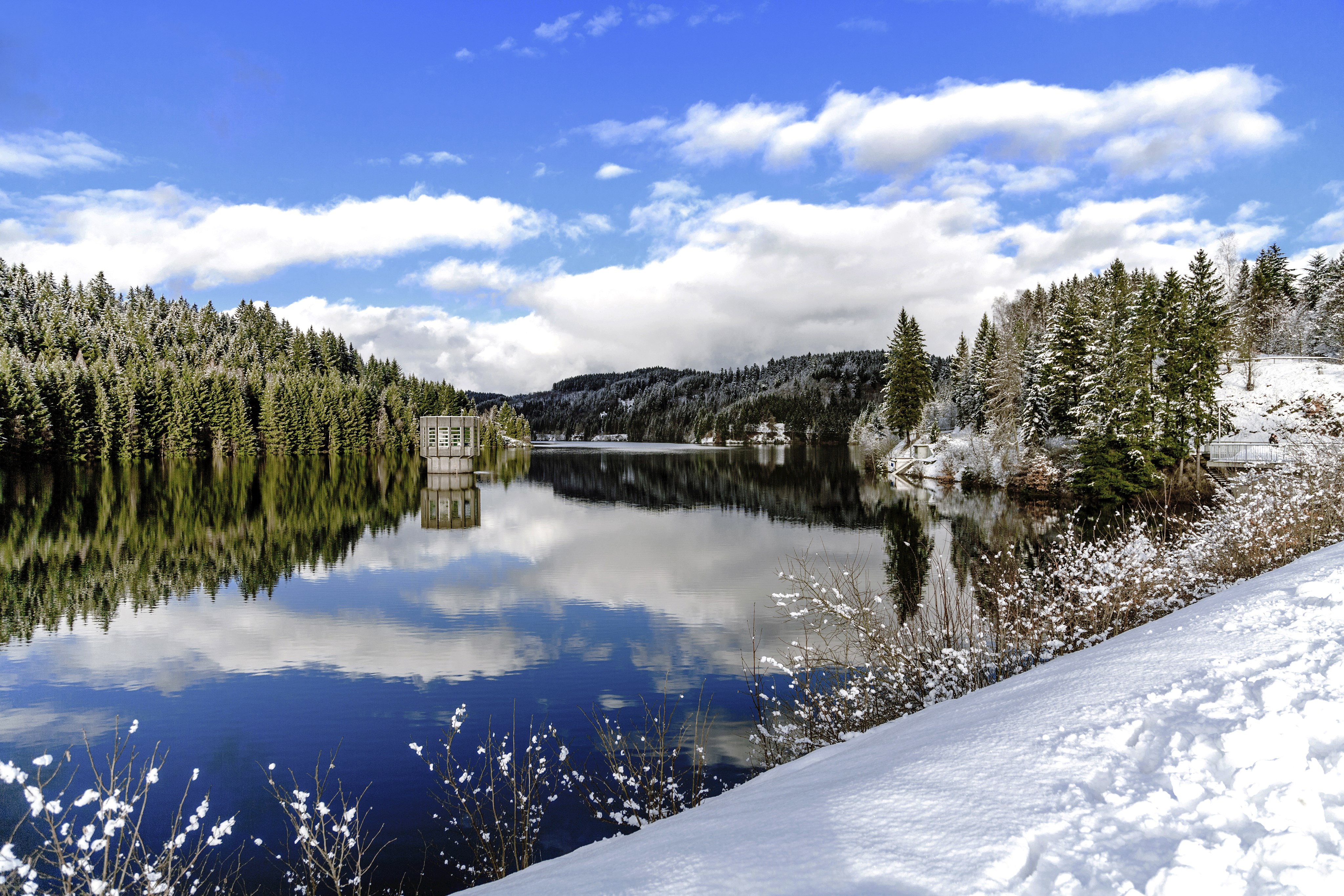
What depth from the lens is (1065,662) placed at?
670 cm

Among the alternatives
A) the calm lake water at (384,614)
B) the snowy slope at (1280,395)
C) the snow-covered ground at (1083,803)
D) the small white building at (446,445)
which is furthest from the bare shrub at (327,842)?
the small white building at (446,445)

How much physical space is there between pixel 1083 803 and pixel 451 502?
46.3 meters

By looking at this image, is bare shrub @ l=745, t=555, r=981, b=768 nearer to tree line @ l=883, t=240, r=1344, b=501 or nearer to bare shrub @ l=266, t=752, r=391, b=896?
bare shrub @ l=266, t=752, r=391, b=896

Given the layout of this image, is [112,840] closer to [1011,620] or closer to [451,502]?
[1011,620]

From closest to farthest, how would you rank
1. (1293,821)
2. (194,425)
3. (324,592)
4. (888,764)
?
(1293,821), (888,764), (324,592), (194,425)

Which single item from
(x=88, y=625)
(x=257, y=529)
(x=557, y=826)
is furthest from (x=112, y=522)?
(x=557, y=826)

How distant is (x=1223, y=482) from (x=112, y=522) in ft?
167

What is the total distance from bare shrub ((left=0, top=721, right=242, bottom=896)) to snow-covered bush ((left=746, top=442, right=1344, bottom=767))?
6.06m

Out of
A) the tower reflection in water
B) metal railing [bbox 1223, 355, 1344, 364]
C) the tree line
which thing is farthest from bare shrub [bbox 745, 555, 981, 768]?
metal railing [bbox 1223, 355, 1344, 364]

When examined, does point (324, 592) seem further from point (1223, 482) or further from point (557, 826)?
point (1223, 482)

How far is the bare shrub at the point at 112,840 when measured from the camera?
4680mm

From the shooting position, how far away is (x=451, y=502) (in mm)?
46969

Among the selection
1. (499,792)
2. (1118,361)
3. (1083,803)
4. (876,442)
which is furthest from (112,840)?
(876,442)

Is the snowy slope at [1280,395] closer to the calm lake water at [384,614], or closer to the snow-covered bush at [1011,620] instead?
the calm lake water at [384,614]
